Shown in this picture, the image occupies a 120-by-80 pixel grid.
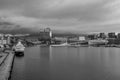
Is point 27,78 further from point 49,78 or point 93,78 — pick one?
point 93,78

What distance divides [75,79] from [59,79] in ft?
6.46

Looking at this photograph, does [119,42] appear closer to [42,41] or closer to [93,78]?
[42,41]

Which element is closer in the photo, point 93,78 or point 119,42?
point 93,78

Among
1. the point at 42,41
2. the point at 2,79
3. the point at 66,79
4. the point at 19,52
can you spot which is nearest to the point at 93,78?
the point at 66,79

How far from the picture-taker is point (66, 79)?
1593 cm

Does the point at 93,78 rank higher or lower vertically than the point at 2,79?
lower

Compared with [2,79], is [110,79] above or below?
below

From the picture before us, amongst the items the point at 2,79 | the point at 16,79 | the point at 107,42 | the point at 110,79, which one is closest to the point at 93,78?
the point at 110,79

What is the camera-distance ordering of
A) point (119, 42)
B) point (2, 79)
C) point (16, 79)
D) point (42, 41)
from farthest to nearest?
1. point (42, 41)
2. point (119, 42)
3. point (16, 79)
4. point (2, 79)

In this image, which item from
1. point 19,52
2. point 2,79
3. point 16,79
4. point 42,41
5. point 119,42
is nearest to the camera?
point 2,79

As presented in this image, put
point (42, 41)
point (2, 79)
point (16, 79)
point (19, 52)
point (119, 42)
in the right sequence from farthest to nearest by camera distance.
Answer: point (42, 41) < point (119, 42) < point (19, 52) < point (16, 79) < point (2, 79)

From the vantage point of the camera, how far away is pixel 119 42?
143m

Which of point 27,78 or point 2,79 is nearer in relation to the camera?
point 2,79

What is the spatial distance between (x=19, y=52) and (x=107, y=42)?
120833 millimetres
